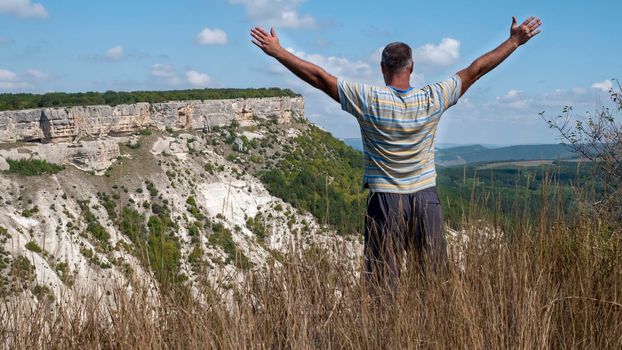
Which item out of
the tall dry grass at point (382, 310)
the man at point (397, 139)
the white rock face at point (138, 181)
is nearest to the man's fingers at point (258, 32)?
the man at point (397, 139)

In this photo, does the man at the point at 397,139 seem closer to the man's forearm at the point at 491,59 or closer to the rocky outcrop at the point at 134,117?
the man's forearm at the point at 491,59

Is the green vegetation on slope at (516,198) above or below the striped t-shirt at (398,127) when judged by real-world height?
below

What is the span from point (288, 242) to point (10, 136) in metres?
37.1

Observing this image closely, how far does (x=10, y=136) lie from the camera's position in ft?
121

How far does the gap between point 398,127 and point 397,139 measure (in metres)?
0.06

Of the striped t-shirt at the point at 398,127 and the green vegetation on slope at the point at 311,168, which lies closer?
the striped t-shirt at the point at 398,127

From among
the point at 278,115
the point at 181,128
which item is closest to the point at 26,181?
the point at 181,128

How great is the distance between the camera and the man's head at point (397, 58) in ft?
10.5

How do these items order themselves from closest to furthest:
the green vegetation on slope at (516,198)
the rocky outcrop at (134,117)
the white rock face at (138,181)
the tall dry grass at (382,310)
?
the tall dry grass at (382,310), the green vegetation on slope at (516,198), the white rock face at (138,181), the rocky outcrop at (134,117)

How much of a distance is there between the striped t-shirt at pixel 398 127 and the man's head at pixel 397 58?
91mm

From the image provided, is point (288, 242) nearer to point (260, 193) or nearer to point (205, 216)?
point (205, 216)

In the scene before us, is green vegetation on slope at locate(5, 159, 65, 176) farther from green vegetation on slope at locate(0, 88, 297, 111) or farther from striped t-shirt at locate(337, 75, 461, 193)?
striped t-shirt at locate(337, 75, 461, 193)

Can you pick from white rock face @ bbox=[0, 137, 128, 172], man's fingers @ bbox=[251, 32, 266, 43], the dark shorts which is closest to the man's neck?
the dark shorts

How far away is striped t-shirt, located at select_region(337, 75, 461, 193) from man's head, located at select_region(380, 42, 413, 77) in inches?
3.6
